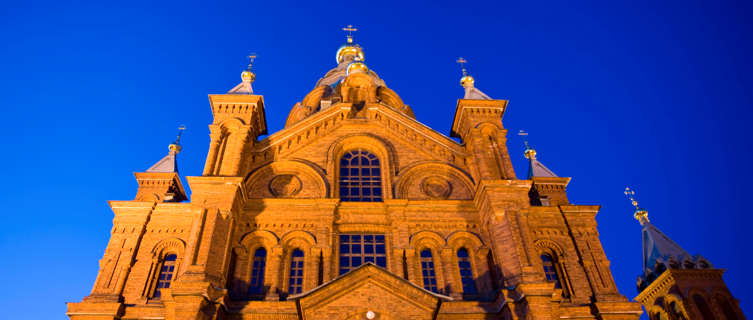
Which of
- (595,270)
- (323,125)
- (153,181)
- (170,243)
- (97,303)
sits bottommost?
(97,303)

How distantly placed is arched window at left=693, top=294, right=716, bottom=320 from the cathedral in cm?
11

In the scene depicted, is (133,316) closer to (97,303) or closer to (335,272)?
(97,303)

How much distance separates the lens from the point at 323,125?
75.8ft

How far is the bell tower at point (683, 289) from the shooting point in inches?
864

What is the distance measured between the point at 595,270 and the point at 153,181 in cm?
1837

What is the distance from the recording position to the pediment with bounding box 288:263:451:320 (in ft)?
49.4

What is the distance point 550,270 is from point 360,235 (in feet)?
23.2

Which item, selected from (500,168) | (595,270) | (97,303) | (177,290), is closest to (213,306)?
(177,290)

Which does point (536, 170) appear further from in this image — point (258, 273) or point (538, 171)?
point (258, 273)

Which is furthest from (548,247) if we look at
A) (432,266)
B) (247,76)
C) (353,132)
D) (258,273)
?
(247,76)

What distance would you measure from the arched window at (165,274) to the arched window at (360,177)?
6645 mm

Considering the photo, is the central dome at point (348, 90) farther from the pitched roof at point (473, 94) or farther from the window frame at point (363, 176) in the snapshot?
the pitched roof at point (473, 94)

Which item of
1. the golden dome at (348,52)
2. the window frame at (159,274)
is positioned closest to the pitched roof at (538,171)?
the window frame at (159,274)

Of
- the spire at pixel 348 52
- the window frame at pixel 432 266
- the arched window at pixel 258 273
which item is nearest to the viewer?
the arched window at pixel 258 273
